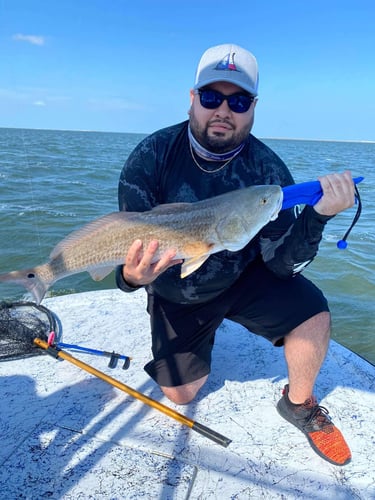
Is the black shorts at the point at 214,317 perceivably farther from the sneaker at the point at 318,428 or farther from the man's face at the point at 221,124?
the man's face at the point at 221,124

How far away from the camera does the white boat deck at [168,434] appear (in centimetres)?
253

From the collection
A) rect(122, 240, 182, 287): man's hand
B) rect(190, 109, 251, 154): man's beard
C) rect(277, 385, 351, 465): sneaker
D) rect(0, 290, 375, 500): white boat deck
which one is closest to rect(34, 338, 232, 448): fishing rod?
rect(0, 290, 375, 500): white boat deck

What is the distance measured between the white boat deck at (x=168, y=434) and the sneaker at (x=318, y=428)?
0.18ft

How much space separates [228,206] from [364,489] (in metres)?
2.02

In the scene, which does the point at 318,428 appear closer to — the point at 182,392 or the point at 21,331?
the point at 182,392

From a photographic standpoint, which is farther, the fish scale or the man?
the man

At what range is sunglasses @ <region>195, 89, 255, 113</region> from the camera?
3.15 meters

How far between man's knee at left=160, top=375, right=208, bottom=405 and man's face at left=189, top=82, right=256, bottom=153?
1.91 meters

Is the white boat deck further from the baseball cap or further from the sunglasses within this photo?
the baseball cap

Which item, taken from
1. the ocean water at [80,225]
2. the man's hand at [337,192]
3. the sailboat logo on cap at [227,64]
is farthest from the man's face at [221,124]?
the ocean water at [80,225]

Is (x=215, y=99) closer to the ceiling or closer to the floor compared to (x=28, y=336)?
closer to the ceiling

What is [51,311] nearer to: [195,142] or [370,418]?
[195,142]

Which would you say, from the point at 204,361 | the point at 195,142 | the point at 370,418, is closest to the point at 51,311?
the point at 204,361

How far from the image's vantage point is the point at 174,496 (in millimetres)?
2447
